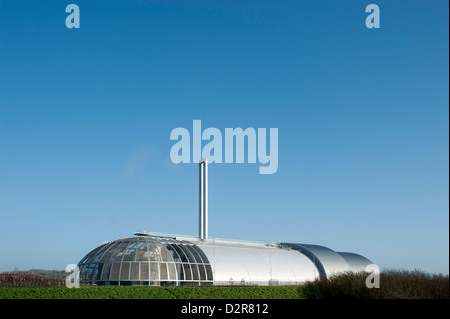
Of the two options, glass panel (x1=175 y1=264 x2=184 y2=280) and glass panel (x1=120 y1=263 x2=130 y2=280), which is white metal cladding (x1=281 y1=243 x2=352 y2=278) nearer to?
glass panel (x1=175 y1=264 x2=184 y2=280)

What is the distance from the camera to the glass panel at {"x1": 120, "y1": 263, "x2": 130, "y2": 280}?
56.4 metres

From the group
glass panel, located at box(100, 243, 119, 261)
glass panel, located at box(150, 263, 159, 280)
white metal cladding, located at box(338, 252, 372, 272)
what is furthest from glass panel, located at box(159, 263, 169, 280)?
white metal cladding, located at box(338, 252, 372, 272)

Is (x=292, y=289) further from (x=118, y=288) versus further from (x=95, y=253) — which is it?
(x=95, y=253)

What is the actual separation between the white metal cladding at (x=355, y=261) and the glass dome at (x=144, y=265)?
39.7 meters

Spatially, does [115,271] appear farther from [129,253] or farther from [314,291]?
[314,291]

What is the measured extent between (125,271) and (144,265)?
2.12 m

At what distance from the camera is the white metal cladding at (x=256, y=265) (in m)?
65.2

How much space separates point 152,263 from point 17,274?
1570cm

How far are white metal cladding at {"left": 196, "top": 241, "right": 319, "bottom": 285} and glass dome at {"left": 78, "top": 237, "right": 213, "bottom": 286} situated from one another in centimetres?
261

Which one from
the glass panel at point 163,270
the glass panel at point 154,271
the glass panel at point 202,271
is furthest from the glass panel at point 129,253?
the glass panel at point 202,271
